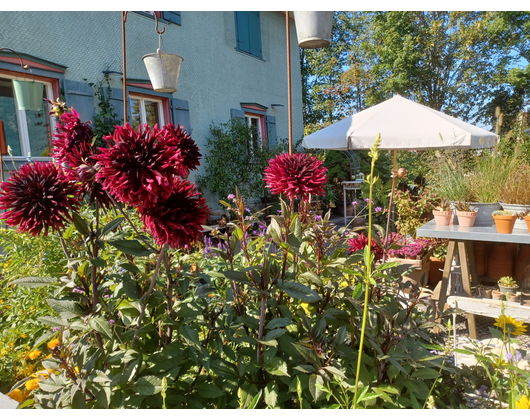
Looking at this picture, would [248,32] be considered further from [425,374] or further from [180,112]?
[425,374]

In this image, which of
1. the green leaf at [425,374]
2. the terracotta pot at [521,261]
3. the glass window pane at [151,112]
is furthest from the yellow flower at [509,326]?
the glass window pane at [151,112]

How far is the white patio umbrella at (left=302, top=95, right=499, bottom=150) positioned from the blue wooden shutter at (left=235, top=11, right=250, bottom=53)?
466 cm

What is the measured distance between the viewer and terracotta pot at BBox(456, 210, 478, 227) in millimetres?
2873

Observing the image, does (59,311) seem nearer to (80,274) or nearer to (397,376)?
(80,274)

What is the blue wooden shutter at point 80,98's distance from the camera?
4.65 m

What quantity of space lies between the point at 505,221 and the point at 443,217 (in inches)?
19.6

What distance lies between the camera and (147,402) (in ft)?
3.21

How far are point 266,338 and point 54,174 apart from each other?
699mm

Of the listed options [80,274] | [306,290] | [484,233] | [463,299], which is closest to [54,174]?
[80,274]

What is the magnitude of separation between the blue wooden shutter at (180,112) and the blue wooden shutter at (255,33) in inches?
101

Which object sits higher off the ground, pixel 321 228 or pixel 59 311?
pixel 321 228

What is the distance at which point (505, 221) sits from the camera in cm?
263

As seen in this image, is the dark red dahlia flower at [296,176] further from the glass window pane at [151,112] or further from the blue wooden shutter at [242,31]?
the blue wooden shutter at [242,31]

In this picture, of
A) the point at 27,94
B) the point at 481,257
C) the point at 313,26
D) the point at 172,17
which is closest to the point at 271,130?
the point at 172,17
